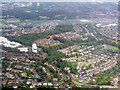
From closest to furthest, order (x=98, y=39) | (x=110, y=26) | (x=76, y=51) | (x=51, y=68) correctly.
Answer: (x=51, y=68)
(x=76, y=51)
(x=98, y=39)
(x=110, y=26)

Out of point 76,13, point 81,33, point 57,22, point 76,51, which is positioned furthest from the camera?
point 76,13

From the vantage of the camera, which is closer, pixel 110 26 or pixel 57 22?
pixel 110 26

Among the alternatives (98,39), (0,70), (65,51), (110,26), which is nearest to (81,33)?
(98,39)

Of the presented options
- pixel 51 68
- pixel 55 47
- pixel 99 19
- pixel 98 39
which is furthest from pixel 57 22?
pixel 51 68

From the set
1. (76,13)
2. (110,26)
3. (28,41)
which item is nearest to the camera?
(28,41)

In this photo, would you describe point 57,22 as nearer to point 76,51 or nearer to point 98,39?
point 98,39

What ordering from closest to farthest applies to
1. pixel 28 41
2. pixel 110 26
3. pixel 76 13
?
1. pixel 28 41
2. pixel 110 26
3. pixel 76 13

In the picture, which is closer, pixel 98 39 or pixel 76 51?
pixel 76 51

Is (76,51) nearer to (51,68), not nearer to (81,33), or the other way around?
(51,68)
